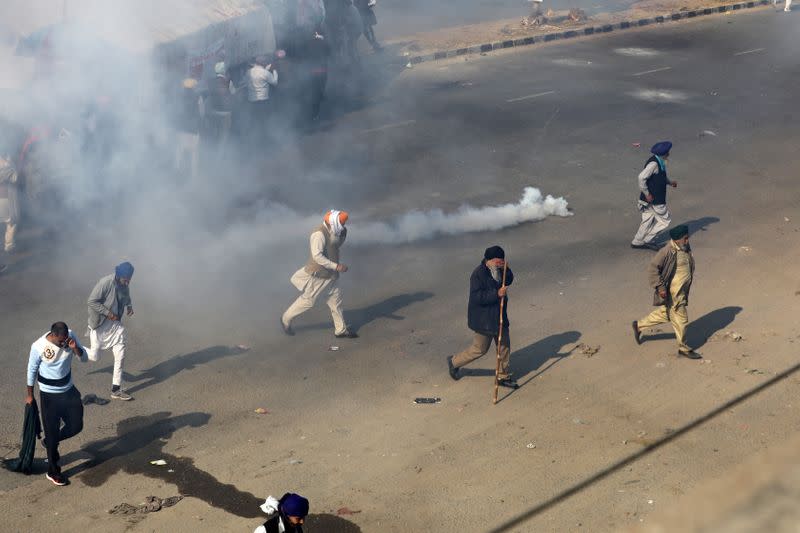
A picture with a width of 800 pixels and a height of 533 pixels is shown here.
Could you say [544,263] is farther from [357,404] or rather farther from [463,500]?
[463,500]

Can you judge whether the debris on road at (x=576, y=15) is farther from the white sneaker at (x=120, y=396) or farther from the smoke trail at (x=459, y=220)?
the white sneaker at (x=120, y=396)

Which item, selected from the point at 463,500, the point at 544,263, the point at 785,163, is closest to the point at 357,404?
the point at 463,500

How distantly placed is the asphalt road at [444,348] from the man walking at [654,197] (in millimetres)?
254

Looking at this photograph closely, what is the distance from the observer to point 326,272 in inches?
358

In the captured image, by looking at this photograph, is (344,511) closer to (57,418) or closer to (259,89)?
(57,418)

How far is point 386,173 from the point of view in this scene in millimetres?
14227

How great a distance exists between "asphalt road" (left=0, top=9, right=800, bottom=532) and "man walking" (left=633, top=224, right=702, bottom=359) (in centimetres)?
34

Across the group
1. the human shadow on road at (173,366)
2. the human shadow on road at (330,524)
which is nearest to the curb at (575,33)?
the human shadow on road at (173,366)

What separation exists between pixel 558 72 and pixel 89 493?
15296 mm

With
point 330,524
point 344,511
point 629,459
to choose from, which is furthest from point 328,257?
point 629,459

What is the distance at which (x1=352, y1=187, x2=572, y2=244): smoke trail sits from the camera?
11914 mm

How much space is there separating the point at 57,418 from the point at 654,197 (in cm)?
710

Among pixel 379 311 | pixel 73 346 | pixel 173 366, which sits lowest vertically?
pixel 379 311

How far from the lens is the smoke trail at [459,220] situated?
11914mm
